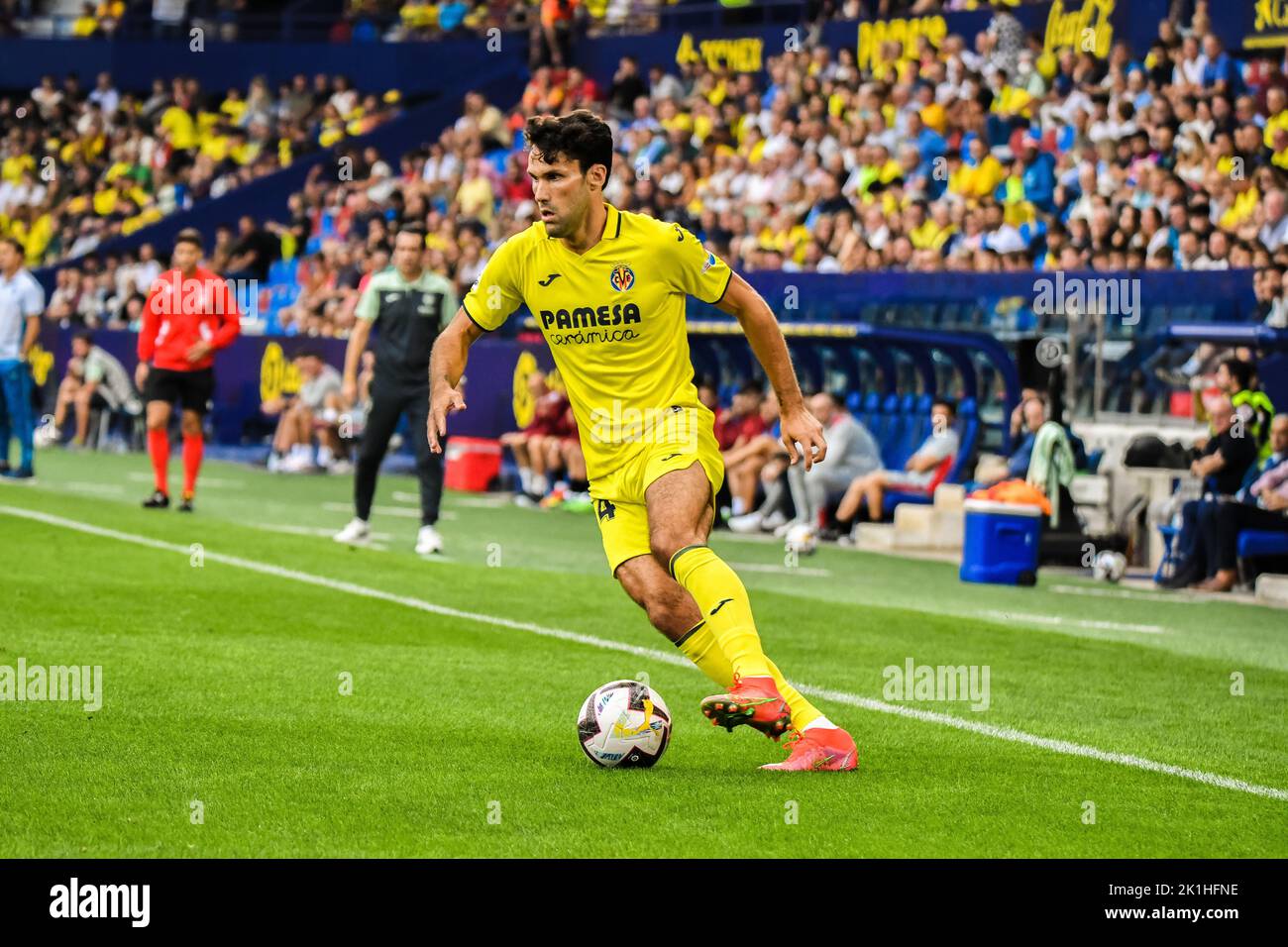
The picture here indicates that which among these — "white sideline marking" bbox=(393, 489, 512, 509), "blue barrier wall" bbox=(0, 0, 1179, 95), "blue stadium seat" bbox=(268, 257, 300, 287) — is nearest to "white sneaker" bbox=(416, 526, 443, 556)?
"white sideline marking" bbox=(393, 489, 512, 509)

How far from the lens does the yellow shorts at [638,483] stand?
734 centimetres

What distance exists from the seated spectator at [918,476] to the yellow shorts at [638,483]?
1111 cm

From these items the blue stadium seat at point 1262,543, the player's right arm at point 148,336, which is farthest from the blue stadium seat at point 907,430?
the player's right arm at point 148,336

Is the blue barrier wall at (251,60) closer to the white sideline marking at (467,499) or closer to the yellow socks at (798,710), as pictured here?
the white sideline marking at (467,499)

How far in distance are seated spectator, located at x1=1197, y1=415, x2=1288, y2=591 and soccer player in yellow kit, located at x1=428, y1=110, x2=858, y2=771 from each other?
834 centimetres

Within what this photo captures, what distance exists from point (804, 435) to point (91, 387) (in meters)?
22.6

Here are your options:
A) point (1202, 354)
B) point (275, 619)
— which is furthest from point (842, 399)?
point (275, 619)

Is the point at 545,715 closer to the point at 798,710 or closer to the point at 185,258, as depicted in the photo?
the point at 798,710

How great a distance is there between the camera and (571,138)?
714cm

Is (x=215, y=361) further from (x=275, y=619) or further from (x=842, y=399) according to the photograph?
(x=275, y=619)

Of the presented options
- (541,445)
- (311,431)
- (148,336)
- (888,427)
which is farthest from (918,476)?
(311,431)

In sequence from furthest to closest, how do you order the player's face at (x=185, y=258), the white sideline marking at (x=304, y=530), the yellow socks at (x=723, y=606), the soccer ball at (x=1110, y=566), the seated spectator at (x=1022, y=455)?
the player's face at (x=185, y=258), the seated spectator at (x=1022, y=455), the white sideline marking at (x=304, y=530), the soccer ball at (x=1110, y=566), the yellow socks at (x=723, y=606)

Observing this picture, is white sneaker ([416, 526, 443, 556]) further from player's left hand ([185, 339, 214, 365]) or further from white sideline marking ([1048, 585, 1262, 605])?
white sideline marking ([1048, 585, 1262, 605])

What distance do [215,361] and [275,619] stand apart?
1784 cm
